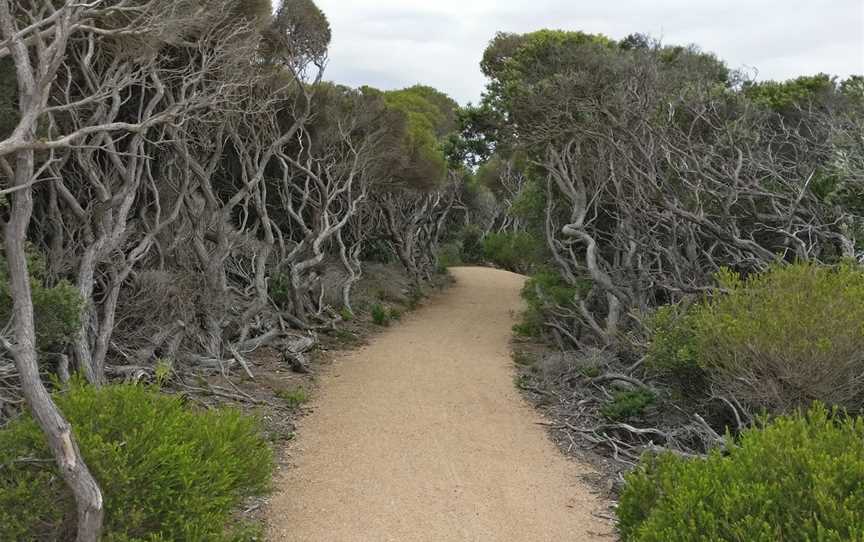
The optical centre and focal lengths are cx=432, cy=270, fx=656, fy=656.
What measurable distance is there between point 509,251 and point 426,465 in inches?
1080

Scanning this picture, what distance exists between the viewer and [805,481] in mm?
3670

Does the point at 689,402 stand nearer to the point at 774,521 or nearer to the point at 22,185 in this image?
the point at 774,521

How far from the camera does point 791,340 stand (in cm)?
593

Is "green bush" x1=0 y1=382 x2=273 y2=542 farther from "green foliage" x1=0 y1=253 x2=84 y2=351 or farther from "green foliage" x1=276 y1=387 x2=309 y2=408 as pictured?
"green foliage" x1=276 y1=387 x2=309 y2=408

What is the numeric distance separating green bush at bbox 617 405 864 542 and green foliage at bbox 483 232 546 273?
82.0 ft

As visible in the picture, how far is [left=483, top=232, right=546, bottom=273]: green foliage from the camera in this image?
31.3 m

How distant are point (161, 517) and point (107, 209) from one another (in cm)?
543

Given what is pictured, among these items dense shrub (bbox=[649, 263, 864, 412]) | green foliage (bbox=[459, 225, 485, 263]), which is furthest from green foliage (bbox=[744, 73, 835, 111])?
green foliage (bbox=[459, 225, 485, 263])

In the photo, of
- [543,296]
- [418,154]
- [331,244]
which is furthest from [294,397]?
[418,154]

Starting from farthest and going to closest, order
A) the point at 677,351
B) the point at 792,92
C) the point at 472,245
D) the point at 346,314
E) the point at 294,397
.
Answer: the point at 472,245
the point at 346,314
the point at 792,92
the point at 294,397
the point at 677,351

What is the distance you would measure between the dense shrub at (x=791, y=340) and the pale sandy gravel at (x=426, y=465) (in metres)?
1.93

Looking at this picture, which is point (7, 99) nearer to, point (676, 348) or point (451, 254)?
point (676, 348)

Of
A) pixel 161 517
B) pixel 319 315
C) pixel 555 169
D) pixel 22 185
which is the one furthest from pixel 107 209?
pixel 555 169

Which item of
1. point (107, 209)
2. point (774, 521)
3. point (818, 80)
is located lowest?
point (774, 521)
